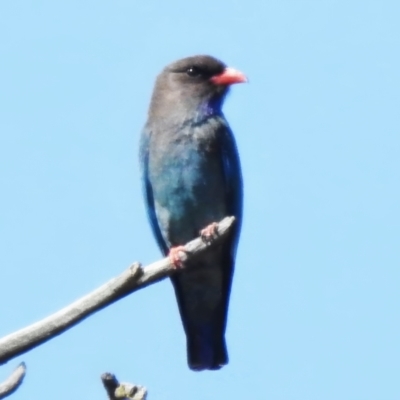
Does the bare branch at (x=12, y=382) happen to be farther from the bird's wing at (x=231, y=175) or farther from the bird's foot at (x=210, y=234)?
the bird's wing at (x=231, y=175)

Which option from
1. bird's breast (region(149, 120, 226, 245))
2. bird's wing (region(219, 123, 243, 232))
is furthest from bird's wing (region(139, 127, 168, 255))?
→ bird's wing (region(219, 123, 243, 232))

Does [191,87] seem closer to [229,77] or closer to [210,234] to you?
[229,77]

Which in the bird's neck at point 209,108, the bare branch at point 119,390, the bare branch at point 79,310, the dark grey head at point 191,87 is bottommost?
the bare branch at point 119,390

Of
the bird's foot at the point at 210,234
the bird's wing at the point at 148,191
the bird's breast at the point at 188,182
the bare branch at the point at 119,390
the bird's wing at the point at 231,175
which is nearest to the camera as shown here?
the bare branch at the point at 119,390

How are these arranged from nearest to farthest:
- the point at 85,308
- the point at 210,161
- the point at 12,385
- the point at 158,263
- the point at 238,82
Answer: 1. the point at 12,385
2. the point at 85,308
3. the point at 158,263
4. the point at 210,161
5. the point at 238,82

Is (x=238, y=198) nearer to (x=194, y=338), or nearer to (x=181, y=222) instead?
(x=181, y=222)

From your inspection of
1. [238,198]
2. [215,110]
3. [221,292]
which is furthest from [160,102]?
[221,292]

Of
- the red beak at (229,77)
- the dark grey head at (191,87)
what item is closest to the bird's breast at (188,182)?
the dark grey head at (191,87)
